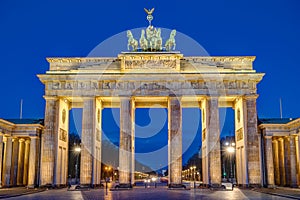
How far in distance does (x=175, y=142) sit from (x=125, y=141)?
6.05 m

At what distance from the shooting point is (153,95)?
46.9 m

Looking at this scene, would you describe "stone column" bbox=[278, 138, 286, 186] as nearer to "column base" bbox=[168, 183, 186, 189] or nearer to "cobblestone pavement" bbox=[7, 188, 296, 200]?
"column base" bbox=[168, 183, 186, 189]

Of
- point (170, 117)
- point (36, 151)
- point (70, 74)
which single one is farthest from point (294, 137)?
point (36, 151)

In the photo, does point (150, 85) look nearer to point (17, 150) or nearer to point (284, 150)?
point (284, 150)

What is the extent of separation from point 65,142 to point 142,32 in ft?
58.7

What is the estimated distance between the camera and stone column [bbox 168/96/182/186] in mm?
45312

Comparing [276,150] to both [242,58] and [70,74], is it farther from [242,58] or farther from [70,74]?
[70,74]

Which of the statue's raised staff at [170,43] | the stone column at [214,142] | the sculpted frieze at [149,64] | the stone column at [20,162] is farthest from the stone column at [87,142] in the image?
the stone column at [214,142]

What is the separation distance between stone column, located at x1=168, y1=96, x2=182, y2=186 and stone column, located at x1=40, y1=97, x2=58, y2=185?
46.7 feet

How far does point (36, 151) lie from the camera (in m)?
47.0

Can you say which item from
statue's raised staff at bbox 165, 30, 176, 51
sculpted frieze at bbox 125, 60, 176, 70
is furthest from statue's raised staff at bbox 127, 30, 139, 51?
statue's raised staff at bbox 165, 30, 176, 51

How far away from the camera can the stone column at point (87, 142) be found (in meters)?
45.8

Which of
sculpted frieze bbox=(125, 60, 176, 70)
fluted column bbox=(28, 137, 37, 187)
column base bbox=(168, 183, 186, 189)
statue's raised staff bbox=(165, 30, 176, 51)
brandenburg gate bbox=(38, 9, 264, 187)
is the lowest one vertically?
column base bbox=(168, 183, 186, 189)

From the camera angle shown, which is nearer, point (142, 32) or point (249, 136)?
point (249, 136)
